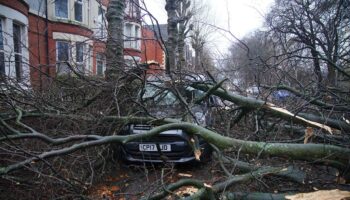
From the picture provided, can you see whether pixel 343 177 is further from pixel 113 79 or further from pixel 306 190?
pixel 113 79

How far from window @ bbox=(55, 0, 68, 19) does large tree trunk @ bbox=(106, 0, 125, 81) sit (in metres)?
10.0

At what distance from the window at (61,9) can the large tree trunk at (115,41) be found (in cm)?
1004

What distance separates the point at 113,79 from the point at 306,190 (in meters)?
3.50

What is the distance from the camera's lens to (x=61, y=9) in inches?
602

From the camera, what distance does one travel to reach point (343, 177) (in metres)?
3.70

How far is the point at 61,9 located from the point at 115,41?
11399mm

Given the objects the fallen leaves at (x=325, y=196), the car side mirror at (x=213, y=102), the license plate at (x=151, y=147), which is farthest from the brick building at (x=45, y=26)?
the fallen leaves at (x=325, y=196)

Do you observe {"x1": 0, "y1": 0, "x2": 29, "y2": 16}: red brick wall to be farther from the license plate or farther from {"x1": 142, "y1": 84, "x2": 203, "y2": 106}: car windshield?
the license plate

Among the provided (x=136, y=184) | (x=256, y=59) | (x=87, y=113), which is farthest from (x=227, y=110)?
(x=87, y=113)

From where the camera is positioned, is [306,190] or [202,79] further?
[202,79]

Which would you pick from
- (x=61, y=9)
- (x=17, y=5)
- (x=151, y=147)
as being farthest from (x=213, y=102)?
(x=61, y=9)

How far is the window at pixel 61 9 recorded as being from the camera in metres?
15.1

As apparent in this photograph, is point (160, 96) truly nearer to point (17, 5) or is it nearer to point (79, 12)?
point (17, 5)

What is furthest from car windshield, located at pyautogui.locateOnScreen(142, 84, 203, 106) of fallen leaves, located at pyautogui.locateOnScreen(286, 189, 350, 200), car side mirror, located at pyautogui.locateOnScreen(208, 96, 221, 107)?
fallen leaves, located at pyautogui.locateOnScreen(286, 189, 350, 200)
